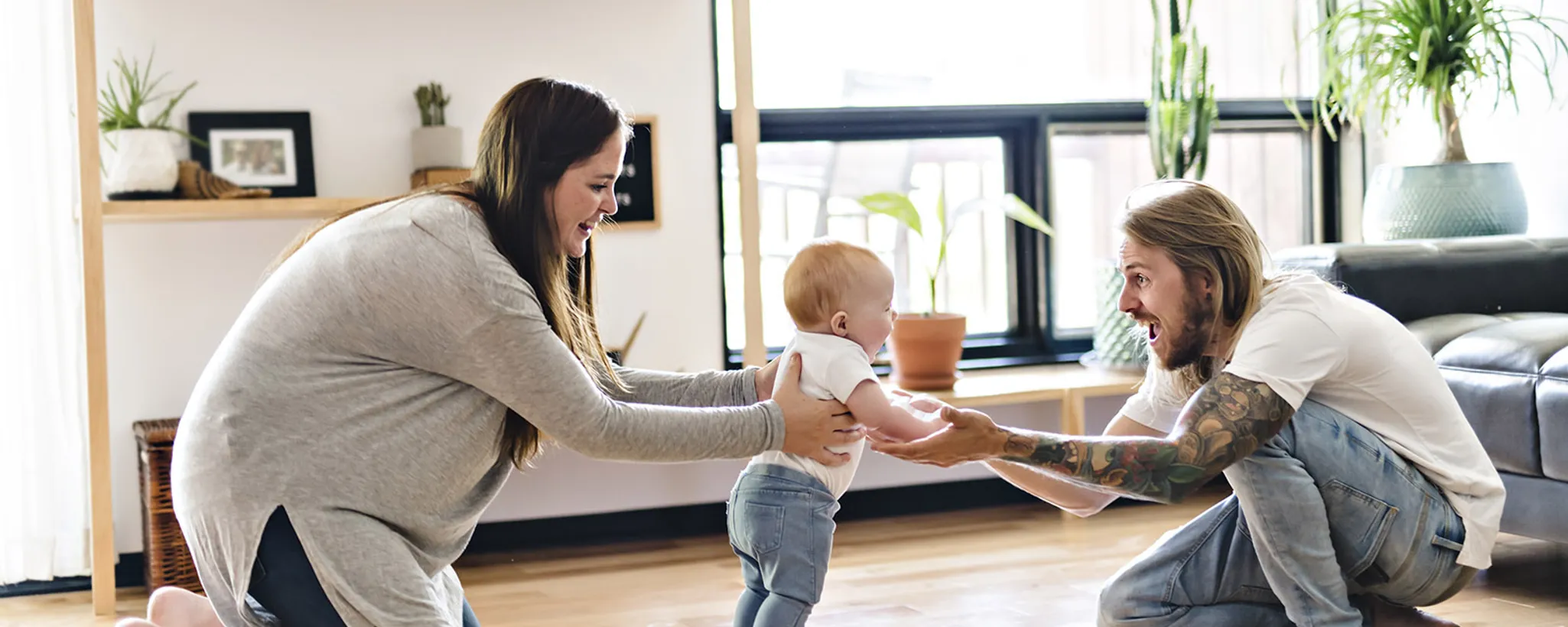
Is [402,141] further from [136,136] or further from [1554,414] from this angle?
[1554,414]

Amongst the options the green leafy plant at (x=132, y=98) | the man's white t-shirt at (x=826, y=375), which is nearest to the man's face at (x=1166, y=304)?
the man's white t-shirt at (x=826, y=375)

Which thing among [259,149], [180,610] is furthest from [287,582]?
[259,149]

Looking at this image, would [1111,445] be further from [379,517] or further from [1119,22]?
[1119,22]

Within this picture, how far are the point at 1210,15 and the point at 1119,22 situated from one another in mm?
317

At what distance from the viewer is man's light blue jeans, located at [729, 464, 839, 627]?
2.00 m

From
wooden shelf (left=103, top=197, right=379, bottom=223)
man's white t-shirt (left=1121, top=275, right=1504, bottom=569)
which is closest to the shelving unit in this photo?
wooden shelf (left=103, top=197, right=379, bottom=223)

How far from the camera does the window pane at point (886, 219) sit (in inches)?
155

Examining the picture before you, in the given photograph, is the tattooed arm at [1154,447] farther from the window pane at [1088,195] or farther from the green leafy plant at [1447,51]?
the window pane at [1088,195]

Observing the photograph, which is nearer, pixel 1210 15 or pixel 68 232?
pixel 68 232

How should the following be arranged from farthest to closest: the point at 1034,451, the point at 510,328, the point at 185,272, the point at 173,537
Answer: the point at 185,272 → the point at 173,537 → the point at 1034,451 → the point at 510,328

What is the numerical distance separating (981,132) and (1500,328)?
1.64 meters

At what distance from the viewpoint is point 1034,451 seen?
1844mm

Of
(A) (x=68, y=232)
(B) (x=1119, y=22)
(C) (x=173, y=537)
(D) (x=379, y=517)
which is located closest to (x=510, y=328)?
(D) (x=379, y=517)

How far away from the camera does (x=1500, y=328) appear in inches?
110
